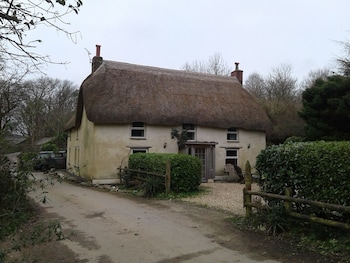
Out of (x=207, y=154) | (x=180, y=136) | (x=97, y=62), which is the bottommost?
(x=207, y=154)

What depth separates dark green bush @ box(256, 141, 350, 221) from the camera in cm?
671

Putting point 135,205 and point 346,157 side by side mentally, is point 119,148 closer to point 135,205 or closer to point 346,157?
point 135,205

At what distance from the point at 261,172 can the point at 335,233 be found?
8.32 ft

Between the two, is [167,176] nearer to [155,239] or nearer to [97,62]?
[155,239]

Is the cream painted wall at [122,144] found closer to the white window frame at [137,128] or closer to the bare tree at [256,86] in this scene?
the white window frame at [137,128]

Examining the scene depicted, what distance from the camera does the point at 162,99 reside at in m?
22.1

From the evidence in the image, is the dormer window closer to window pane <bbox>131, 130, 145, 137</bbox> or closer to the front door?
the front door

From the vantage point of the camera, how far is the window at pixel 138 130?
21016 mm

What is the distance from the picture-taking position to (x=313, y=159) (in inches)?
287

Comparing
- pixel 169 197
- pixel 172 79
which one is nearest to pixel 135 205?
pixel 169 197

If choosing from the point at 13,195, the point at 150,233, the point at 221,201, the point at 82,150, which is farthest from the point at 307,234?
the point at 82,150

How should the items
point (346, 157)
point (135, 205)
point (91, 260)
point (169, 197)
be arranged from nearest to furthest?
point (91, 260) → point (346, 157) → point (135, 205) → point (169, 197)

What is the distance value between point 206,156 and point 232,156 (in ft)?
7.63

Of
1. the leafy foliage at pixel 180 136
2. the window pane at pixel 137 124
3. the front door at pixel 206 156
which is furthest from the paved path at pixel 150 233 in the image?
the front door at pixel 206 156
